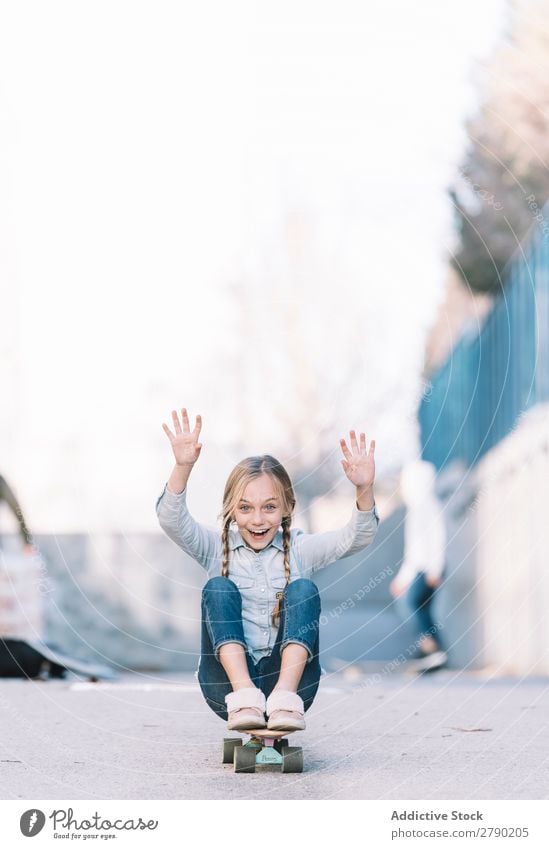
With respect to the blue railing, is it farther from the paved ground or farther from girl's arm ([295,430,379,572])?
A: girl's arm ([295,430,379,572])

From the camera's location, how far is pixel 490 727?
489 cm

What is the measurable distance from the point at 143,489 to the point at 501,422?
3.23 meters

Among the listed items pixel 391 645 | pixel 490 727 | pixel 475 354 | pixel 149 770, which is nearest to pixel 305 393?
pixel 475 354

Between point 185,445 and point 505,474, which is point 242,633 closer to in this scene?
point 185,445

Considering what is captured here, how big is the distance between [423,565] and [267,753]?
6.71 meters

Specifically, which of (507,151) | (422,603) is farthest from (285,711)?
(507,151)

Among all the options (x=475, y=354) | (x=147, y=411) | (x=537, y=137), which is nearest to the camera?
(x=147, y=411)

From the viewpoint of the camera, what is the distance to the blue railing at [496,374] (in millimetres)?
10164

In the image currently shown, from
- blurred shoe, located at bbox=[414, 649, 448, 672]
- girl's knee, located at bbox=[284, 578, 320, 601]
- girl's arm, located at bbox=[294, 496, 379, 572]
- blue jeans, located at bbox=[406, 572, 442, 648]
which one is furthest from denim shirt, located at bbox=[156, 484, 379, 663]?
blurred shoe, located at bbox=[414, 649, 448, 672]

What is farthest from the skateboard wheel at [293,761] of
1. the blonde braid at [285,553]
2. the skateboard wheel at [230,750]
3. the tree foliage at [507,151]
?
the tree foliage at [507,151]

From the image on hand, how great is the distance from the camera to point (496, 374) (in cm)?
1257

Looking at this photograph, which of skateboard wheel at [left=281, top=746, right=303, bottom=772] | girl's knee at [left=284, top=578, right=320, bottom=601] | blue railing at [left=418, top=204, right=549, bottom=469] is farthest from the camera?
blue railing at [left=418, top=204, right=549, bottom=469]

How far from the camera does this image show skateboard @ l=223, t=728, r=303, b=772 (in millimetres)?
3707

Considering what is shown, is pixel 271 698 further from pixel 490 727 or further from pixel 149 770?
pixel 490 727
